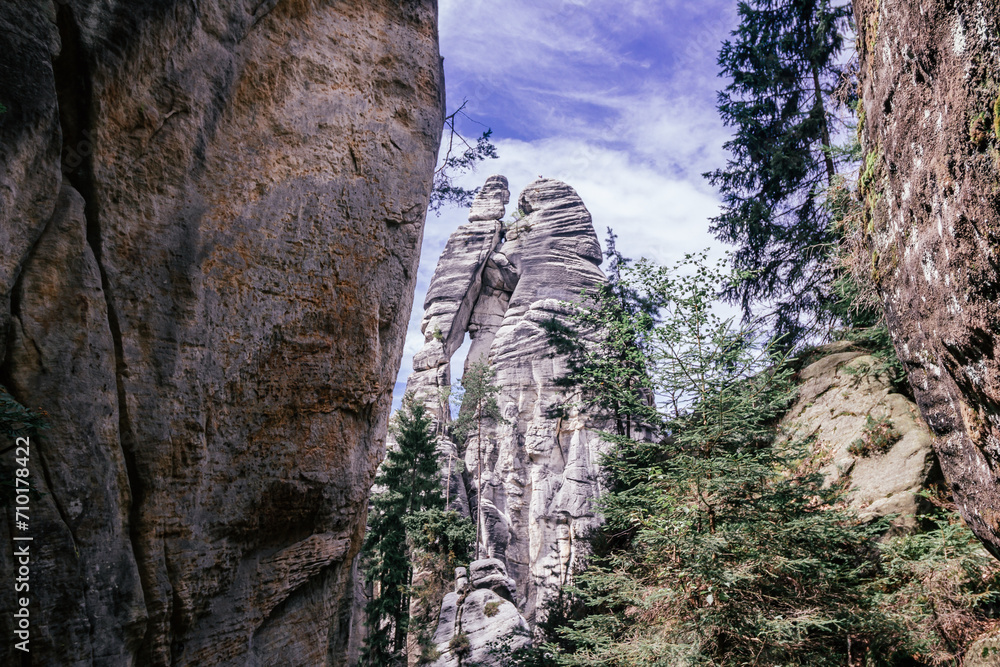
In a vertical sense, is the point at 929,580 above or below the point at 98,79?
below

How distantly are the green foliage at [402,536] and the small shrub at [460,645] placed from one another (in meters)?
1.56

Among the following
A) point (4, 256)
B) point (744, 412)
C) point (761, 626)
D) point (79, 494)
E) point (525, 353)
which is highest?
point (525, 353)

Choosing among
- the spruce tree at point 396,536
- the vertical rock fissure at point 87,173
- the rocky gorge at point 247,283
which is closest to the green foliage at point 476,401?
the spruce tree at point 396,536

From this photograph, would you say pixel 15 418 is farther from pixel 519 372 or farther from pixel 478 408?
pixel 478 408

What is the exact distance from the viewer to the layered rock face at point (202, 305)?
3.65 metres

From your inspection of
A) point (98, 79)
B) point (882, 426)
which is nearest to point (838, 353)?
point (882, 426)

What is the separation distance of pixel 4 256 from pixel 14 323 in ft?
1.46

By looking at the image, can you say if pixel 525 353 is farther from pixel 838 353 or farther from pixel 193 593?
A: pixel 193 593

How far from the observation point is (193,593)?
4359 mm

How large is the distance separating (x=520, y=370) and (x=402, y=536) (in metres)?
15.8

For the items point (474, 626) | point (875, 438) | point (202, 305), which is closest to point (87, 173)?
point (202, 305)

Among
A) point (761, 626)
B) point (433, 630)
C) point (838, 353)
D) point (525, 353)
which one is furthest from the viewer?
point (525, 353)

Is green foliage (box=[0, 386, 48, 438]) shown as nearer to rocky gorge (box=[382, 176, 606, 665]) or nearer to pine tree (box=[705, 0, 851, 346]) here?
pine tree (box=[705, 0, 851, 346])

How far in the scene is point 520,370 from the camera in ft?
100
